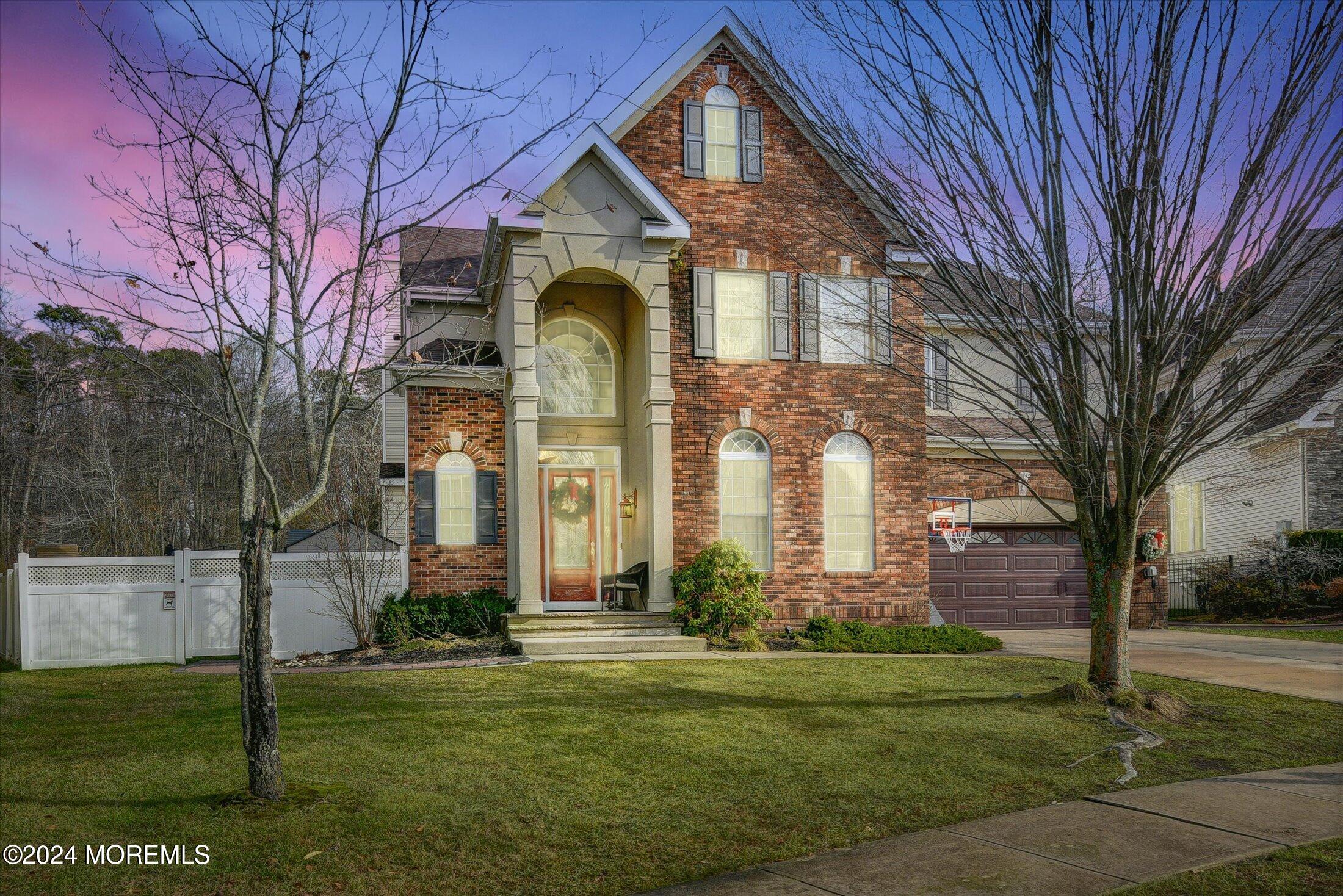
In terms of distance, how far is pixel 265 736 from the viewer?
6340mm

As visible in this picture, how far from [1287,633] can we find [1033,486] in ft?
16.8

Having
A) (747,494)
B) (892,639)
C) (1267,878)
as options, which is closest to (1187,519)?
(892,639)

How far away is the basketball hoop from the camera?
760 inches

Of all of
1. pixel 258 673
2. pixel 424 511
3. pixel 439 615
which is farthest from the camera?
pixel 424 511

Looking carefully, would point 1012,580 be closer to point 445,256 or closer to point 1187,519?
point 1187,519

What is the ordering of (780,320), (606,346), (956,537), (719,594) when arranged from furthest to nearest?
(956,537) → (606,346) → (780,320) → (719,594)

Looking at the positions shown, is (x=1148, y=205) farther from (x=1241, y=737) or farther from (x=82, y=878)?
(x=82, y=878)

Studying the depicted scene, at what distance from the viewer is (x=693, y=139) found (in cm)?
1689

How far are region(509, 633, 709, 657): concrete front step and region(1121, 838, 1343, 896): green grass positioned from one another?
9011 mm

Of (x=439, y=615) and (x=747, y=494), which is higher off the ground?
(x=747, y=494)

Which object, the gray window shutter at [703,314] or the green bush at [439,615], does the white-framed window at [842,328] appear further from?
the green bush at [439,615]

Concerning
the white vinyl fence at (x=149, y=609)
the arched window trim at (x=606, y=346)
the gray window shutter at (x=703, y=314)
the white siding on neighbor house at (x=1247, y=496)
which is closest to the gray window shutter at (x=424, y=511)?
the white vinyl fence at (x=149, y=609)

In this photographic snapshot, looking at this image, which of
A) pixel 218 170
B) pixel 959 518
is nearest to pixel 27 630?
pixel 218 170

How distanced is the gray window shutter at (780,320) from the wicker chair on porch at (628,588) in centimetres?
408
